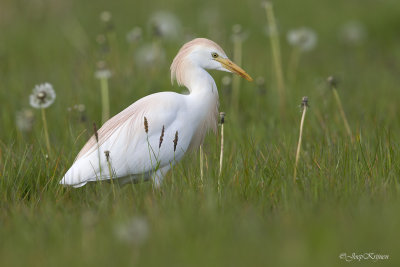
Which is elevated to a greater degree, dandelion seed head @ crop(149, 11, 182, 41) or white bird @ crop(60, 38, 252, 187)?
dandelion seed head @ crop(149, 11, 182, 41)

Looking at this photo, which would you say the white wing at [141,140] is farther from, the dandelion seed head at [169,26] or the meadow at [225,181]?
the dandelion seed head at [169,26]

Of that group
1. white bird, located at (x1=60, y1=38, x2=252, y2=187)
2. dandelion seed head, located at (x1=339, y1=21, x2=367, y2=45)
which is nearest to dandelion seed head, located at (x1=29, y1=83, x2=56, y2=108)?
white bird, located at (x1=60, y1=38, x2=252, y2=187)

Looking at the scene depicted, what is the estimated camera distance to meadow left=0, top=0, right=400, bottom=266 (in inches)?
113

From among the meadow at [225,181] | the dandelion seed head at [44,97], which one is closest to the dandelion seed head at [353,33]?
the meadow at [225,181]

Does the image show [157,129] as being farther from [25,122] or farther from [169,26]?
[169,26]

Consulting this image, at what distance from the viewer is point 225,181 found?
4027 millimetres

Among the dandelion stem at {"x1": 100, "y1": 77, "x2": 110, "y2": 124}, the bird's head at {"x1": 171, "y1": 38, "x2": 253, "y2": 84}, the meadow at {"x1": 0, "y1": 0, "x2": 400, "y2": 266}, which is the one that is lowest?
the meadow at {"x1": 0, "y1": 0, "x2": 400, "y2": 266}

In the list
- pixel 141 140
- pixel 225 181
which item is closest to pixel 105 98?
pixel 141 140

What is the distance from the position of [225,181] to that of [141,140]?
64cm

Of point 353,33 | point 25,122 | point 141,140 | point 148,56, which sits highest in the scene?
point 353,33

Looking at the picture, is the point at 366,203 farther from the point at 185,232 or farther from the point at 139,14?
the point at 139,14

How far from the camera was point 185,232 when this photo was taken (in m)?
3.06

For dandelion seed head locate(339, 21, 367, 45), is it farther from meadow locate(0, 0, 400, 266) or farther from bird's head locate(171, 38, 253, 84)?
bird's head locate(171, 38, 253, 84)

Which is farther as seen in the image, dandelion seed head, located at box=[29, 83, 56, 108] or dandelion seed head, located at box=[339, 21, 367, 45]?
dandelion seed head, located at box=[339, 21, 367, 45]
